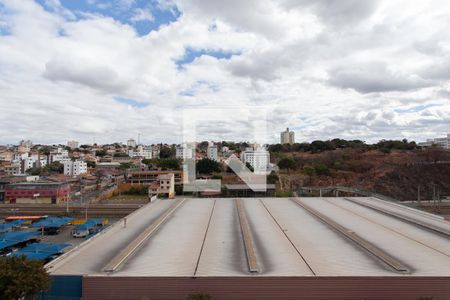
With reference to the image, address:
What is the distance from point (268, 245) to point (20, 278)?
12.9 ft

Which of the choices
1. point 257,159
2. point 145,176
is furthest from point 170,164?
point 257,159

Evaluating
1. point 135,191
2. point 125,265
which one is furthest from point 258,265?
point 135,191

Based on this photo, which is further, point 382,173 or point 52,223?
point 382,173

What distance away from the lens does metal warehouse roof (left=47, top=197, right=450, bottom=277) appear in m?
4.91

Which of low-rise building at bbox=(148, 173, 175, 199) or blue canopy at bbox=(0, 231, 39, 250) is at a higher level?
low-rise building at bbox=(148, 173, 175, 199)

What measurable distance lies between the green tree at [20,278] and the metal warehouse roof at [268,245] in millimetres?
769

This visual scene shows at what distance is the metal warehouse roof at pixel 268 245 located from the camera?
4910mm

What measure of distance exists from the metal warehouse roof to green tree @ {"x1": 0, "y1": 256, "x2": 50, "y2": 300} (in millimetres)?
769

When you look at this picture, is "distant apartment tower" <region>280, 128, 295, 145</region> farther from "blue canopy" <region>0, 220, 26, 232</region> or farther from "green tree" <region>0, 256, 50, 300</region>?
"green tree" <region>0, 256, 50, 300</region>

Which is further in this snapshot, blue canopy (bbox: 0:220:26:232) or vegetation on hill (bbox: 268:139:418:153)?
vegetation on hill (bbox: 268:139:418:153)

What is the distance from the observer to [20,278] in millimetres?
4051

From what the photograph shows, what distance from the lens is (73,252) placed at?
5.86 m

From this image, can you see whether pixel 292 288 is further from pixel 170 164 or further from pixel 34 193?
pixel 170 164

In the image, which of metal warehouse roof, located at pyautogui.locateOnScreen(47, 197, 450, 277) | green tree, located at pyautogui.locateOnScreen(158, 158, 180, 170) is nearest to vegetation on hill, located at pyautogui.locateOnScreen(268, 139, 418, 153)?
green tree, located at pyautogui.locateOnScreen(158, 158, 180, 170)
